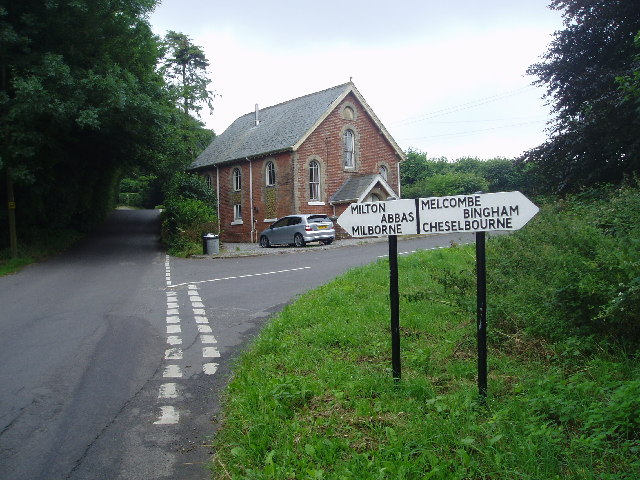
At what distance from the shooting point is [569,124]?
1806 cm

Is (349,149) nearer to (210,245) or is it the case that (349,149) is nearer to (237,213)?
(237,213)

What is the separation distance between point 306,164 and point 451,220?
27.9m

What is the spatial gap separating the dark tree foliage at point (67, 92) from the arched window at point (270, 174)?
9.33 m

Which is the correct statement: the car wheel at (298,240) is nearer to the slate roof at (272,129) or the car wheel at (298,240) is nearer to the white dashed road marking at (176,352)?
the slate roof at (272,129)

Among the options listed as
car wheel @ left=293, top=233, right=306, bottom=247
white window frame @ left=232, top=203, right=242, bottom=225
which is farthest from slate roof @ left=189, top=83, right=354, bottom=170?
car wheel @ left=293, top=233, right=306, bottom=247

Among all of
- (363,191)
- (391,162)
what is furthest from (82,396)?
(391,162)

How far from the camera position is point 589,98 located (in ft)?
59.0

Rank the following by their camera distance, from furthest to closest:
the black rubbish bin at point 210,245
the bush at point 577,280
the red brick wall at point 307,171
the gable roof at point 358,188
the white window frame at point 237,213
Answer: the white window frame at point 237,213
the red brick wall at point 307,171
the gable roof at point 358,188
the black rubbish bin at point 210,245
the bush at point 577,280

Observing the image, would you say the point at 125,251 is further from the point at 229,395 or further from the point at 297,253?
the point at 229,395

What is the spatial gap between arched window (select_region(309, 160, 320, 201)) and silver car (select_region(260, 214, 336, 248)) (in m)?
5.59

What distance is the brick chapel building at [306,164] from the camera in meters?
32.3

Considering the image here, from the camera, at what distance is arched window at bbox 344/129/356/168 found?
34531 millimetres

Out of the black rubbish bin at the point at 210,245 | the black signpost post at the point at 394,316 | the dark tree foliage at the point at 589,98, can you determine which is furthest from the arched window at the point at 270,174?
the black signpost post at the point at 394,316

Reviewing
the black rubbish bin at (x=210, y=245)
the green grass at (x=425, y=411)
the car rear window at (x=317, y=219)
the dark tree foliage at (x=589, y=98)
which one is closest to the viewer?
the green grass at (x=425, y=411)
